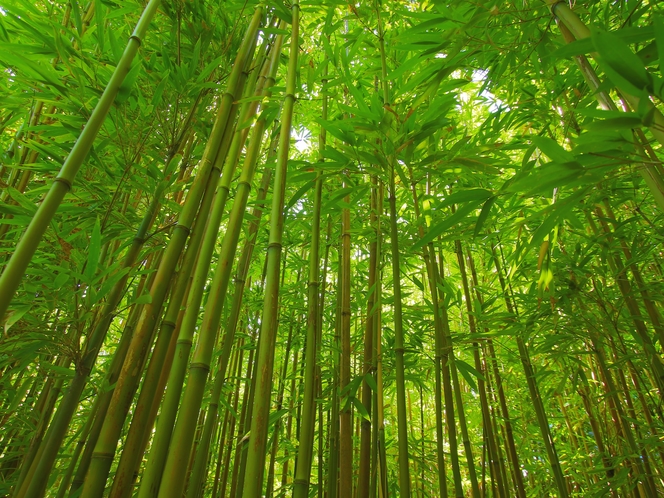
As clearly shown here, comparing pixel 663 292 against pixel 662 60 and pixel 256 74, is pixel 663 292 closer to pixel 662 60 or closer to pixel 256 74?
pixel 662 60

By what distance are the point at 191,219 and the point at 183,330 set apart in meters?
0.32

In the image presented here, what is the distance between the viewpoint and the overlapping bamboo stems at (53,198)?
0.66m

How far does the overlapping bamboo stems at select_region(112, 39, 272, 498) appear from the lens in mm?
844

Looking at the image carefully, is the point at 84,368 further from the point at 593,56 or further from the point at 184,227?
the point at 593,56

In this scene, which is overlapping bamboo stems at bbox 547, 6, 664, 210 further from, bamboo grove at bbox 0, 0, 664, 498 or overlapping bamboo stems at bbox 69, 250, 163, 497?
overlapping bamboo stems at bbox 69, 250, 163, 497

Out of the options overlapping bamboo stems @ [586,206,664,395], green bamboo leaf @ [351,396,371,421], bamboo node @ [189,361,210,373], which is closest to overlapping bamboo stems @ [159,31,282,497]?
bamboo node @ [189,361,210,373]

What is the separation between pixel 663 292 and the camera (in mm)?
1645

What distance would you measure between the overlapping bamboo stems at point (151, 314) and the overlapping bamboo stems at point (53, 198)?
0.94 ft

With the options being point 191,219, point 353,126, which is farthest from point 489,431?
point 191,219

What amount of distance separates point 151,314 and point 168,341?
0.26ft

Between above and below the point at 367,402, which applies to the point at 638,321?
above

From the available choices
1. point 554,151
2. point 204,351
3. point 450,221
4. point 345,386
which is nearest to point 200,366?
point 204,351

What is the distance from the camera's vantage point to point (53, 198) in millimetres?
752

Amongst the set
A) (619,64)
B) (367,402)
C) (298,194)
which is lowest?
(367,402)
